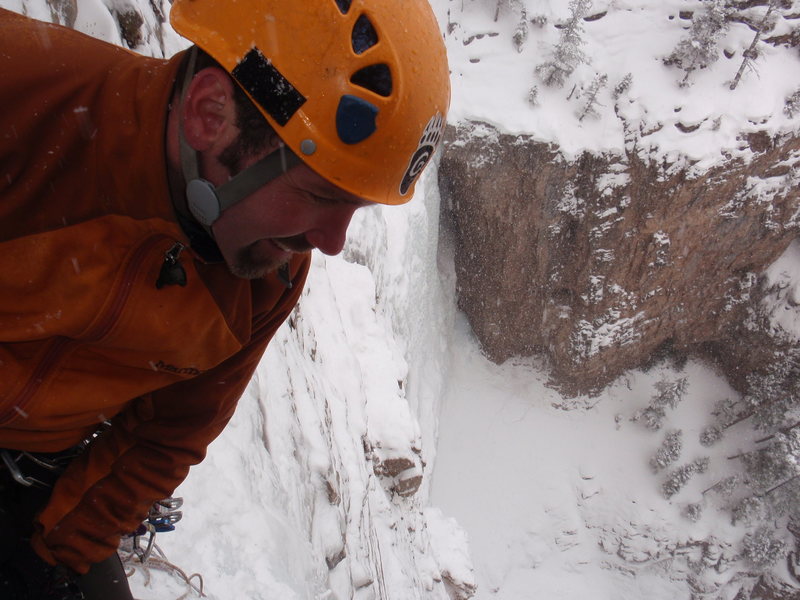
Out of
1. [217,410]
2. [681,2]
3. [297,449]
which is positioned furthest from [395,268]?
[681,2]

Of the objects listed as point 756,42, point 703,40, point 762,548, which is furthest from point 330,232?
point 762,548

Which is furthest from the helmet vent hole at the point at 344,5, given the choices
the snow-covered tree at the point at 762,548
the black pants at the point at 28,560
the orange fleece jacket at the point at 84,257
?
the snow-covered tree at the point at 762,548

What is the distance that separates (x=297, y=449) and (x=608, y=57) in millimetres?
16833

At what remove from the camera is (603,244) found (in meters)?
16.4

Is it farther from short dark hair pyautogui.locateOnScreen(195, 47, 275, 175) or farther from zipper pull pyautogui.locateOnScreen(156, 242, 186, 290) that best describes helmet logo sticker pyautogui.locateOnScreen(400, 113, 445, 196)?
zipper pull pyautogui.locateOnScreen(156, 242, 186, 290)

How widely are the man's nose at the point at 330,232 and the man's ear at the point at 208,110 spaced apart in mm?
342

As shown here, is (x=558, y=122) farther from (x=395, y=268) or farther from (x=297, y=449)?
(x=297, y=449)

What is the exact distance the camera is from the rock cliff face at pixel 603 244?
15.1m

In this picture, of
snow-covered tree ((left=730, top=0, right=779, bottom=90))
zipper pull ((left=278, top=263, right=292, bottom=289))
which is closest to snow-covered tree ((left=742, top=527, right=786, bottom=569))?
snow-covered tree ((left=730, top=0, right=779, bottom=90))

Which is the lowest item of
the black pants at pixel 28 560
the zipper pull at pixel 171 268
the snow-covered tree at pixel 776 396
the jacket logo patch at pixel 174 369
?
the snow-covered tree at pixel 776 396

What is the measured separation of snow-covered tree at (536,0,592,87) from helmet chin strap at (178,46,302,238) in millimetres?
16208

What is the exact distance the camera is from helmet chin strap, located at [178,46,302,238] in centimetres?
127

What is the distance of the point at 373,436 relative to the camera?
24.3 feet

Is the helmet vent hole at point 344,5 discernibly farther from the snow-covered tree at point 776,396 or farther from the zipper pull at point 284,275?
the snow-covered tree at point 776,396
